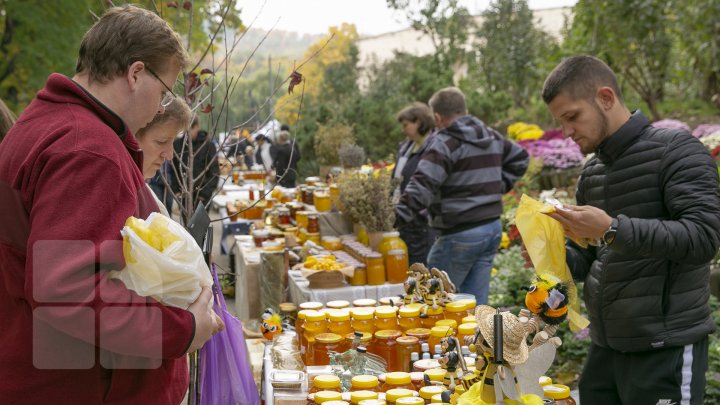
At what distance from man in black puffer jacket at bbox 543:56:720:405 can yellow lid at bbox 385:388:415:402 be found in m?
0.74

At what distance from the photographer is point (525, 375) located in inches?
87.4

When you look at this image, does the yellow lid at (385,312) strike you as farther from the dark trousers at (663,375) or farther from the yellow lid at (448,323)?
the dark trousers at (663,375)

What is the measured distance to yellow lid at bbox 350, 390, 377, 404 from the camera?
8.64 feet

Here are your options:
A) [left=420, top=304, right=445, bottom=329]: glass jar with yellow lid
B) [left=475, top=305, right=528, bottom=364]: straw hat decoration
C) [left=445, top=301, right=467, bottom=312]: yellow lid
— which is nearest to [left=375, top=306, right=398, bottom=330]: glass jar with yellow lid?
[left=420, top=304, right=445, bottom=329]: glass jar with yellow lid

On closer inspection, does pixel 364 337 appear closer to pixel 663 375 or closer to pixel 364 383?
pixel 364 383

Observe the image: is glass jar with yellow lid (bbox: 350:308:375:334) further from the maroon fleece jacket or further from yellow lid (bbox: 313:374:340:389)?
the maroon fleece jacket

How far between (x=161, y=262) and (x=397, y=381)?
50.4 inches

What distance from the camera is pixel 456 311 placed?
3525 millimetres

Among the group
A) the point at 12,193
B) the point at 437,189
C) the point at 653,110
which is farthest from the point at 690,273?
the point at 653,110

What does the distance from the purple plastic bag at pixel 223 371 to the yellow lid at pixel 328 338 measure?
438 millimetres

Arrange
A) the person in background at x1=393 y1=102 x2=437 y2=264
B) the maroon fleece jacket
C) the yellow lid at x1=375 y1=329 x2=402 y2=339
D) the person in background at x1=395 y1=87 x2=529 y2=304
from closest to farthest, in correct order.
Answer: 1. the maroon fleece jacket
2. the yellow lid at x1=375 y1=329 x2=402 y2=339
3. the person in background at x1=395 y1=87 x2=529 y2=304
4. the person in background at x1=393 y1=102 x2=437 y2=264

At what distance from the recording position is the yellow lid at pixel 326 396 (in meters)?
2.69

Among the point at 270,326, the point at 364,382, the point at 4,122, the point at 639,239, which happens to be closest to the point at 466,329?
the point at 364,382

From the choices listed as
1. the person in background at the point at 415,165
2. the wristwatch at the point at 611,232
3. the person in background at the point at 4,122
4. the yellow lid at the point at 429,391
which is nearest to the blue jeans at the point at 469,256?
the person in background at the point at 415,165
